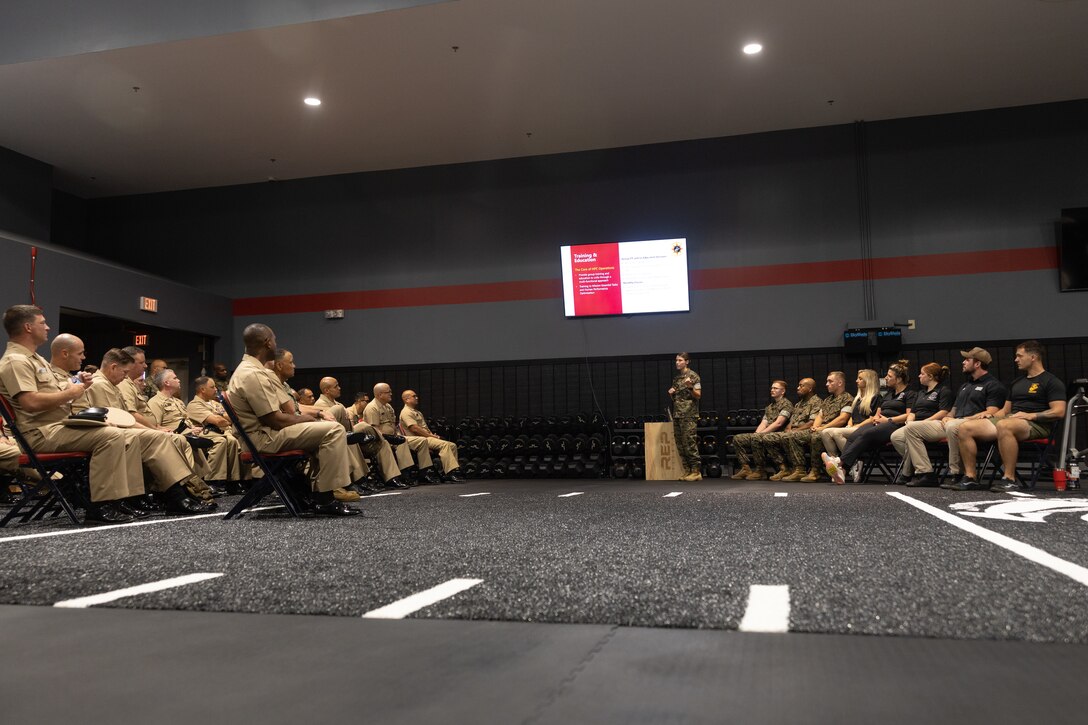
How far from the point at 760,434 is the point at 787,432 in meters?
0.39

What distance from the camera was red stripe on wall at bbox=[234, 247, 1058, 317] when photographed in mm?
9406

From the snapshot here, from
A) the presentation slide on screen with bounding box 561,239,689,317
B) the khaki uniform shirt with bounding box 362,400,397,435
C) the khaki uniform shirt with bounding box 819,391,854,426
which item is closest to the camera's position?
the khaki uniform shirt with bounding box 362,400,397,435

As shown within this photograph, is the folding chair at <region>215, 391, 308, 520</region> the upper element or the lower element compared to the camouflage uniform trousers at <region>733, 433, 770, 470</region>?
upper

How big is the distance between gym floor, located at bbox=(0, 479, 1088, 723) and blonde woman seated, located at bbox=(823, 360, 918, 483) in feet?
13.6

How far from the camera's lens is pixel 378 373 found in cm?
1104

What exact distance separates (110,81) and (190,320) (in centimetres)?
381

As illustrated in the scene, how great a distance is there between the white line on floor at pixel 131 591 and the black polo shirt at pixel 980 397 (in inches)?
242

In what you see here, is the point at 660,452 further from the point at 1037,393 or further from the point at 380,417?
the point at 1037,393

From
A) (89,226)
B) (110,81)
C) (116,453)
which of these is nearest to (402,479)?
(116,453)

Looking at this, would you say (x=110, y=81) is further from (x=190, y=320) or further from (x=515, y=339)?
(x=515, y=339)

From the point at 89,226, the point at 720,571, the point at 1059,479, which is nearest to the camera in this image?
the point at 720,571

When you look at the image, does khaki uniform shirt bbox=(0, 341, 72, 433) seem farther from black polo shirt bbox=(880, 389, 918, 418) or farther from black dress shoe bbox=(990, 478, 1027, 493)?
black polo shirt bbox=(880, 389, 918, 418)

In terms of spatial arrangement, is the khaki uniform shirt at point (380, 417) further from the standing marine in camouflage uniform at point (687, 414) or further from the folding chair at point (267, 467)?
the folding chair at point (267, 467)

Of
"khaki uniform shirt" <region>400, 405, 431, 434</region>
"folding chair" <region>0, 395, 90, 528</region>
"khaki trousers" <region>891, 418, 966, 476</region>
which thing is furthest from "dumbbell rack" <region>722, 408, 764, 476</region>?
"folding chair" <region>0, 395, 90, 528</region>
